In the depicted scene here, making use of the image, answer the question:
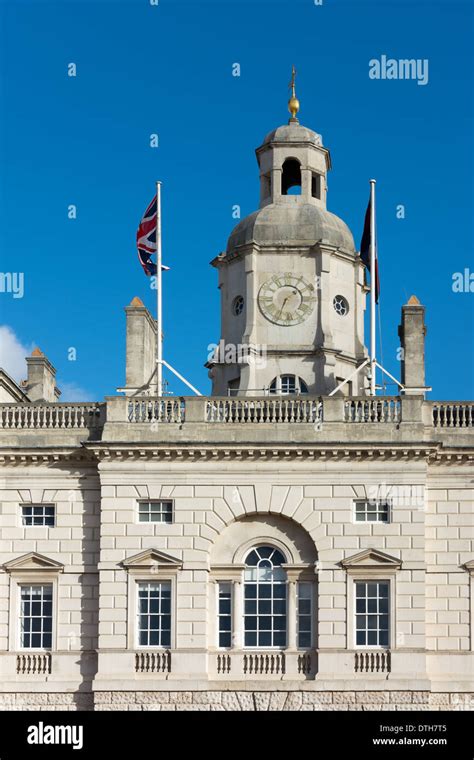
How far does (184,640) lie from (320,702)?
4.39 meters

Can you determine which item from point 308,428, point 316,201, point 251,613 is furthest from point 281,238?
point 251,613

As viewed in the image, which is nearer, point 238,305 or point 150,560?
point 150,560

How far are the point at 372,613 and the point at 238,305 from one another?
13.3 metres

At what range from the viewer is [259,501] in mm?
50906

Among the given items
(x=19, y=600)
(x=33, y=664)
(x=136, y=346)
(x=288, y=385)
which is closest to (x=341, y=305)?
(x=288, y=385)

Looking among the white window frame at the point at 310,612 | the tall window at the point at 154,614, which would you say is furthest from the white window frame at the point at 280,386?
the tall window at the point at 154,614

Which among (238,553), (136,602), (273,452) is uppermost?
(273,452)

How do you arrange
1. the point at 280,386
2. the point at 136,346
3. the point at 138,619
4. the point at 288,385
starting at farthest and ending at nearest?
the point at 288,385 → the point at 280,386 → the point at 136,346 → the point at 138,619

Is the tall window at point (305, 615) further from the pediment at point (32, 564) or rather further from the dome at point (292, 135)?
the dome at point (292, 135)

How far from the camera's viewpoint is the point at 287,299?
5759cm

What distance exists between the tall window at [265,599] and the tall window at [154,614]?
2357mm

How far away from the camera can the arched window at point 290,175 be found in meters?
60.1

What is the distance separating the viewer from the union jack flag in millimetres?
55062

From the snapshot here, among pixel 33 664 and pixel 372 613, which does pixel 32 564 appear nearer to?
pixel 33 664
